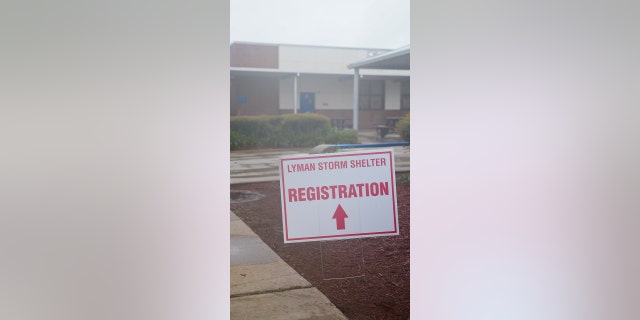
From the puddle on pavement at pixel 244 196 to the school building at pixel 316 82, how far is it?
8.09 feet

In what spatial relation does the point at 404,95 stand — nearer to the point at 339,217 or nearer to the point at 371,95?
the point at 371,95

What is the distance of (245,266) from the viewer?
483 cm

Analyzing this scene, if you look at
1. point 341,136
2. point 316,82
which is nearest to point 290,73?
point 316,82

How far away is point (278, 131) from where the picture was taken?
9586 millimetres

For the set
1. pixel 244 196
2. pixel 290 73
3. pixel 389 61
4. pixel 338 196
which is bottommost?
pixel 244 196

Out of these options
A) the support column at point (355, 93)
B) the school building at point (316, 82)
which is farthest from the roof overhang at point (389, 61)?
the support column at point (355, 93)

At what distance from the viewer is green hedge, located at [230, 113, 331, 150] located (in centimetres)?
937

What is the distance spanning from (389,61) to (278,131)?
6.76 feet
